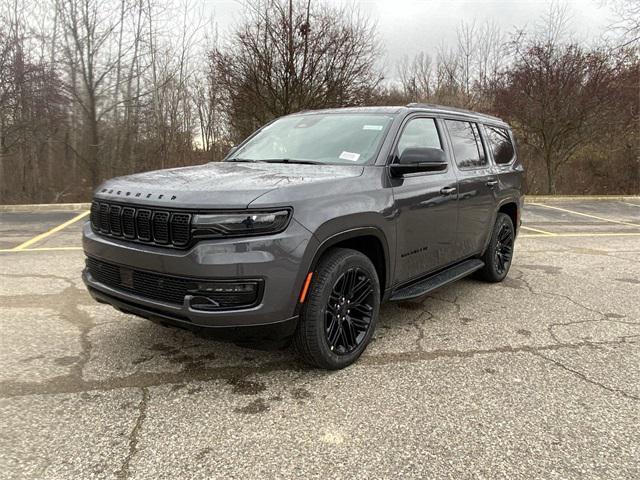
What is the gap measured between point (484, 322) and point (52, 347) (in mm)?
3583

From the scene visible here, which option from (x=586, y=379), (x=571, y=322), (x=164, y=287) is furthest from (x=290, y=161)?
(x=571, y=322)

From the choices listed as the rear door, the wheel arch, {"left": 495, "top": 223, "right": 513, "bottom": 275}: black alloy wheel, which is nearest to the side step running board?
the rear door

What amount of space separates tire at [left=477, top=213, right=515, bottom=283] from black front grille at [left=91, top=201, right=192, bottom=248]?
3.76 meters

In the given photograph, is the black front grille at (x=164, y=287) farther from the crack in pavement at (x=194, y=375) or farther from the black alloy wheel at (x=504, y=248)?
the black alloy wheel at (x=504, y=248)

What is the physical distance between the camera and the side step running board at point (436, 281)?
3818 mm

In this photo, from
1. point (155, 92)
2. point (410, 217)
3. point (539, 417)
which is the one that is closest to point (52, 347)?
point (410, 217)

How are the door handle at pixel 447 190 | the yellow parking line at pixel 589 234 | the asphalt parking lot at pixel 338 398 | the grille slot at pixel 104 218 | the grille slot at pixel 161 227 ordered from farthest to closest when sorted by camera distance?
the yellow parking line at pixel 589 234
the door handle at pixel 447 190
the grille slot at pixel 104 218
the grille slot at pixel 161 227
the asphalt parking lot at pixel 338 398

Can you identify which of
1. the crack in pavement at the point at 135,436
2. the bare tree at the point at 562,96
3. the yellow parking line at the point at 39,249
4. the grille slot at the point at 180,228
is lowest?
the crack in pavement at the point at 135,436

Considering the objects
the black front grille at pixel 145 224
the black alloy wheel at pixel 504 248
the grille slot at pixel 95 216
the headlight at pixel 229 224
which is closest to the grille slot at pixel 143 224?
the black front grille at pixel 145 224

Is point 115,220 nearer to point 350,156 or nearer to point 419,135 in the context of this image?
point 350,156

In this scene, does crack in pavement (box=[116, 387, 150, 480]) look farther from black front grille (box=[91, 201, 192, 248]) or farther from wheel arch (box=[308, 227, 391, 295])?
wheel arch (box=[308, 227, 391, 295])

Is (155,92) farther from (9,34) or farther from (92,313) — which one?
(92,313)

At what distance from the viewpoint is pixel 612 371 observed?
131 inches

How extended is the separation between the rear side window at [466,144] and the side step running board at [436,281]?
100 centimetres
